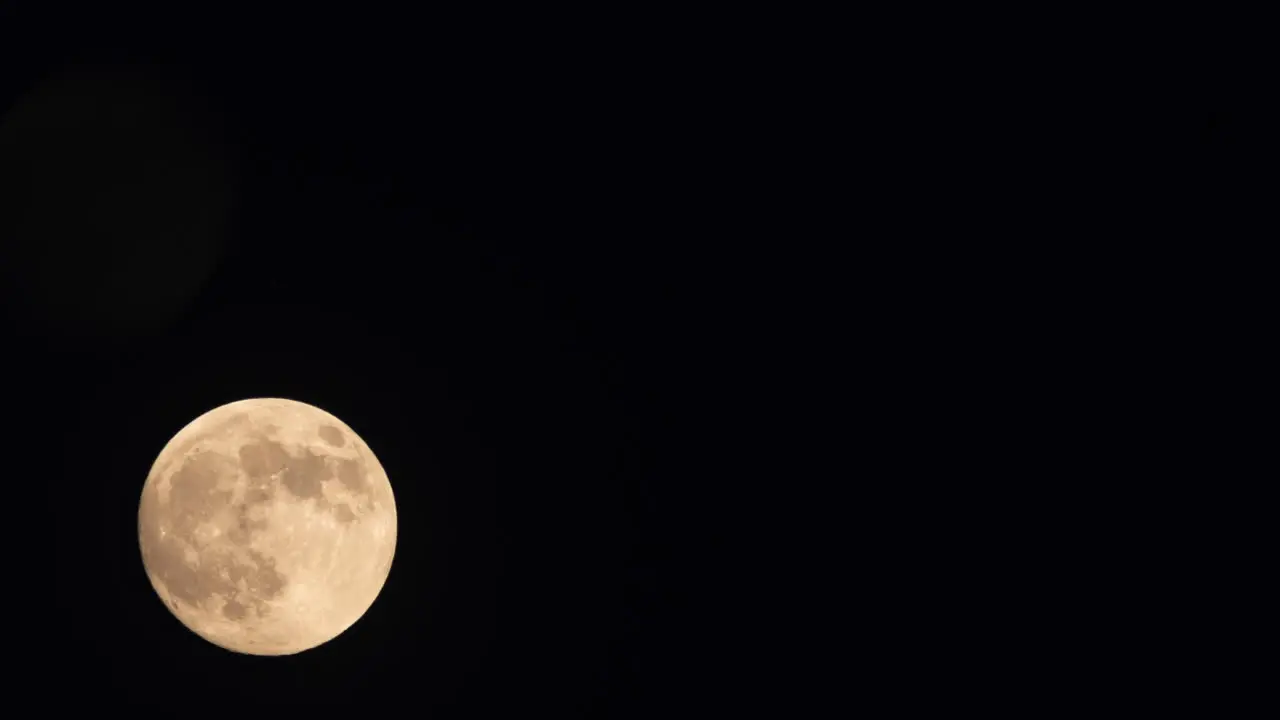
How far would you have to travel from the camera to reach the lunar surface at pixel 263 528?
3025mm

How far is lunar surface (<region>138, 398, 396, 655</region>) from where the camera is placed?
303 cm

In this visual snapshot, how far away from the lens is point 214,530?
3012 millimetres

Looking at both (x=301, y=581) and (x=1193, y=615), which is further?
(x=1193, y=615)

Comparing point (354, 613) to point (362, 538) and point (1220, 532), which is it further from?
point (1220, 532)

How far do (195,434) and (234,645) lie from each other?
0.67 meters

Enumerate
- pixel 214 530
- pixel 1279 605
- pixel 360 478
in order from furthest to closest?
1. pixel 1279 605
2. pixel 360 478
3. pixel 214 530

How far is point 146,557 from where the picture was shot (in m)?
3.16

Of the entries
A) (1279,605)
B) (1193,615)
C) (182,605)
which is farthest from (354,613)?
(1279,605)

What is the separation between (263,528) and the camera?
9.89ft

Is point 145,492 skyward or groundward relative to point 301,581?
skyward

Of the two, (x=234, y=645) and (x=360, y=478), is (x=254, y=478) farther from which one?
(x=234, y=645)

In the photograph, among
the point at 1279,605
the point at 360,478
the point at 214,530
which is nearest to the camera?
the point at 214,530

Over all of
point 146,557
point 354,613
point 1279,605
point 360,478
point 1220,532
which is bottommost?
point 1279,605

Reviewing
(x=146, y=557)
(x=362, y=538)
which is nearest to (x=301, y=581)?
(x=362, y=538)
